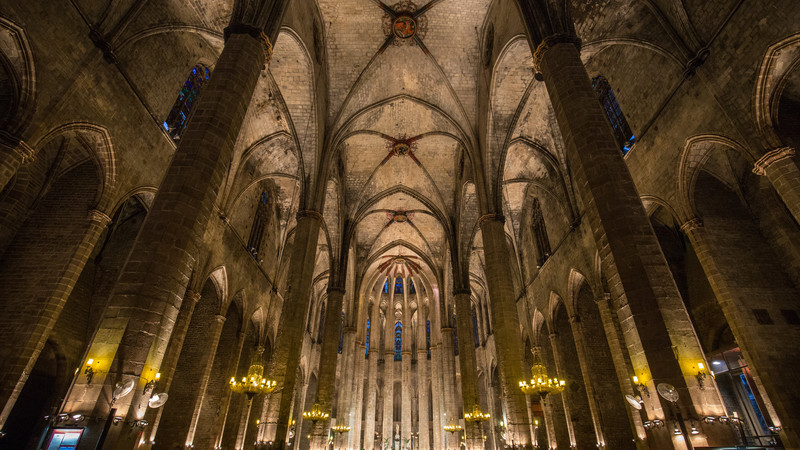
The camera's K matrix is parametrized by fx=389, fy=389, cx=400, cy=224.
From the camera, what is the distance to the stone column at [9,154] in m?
7.18

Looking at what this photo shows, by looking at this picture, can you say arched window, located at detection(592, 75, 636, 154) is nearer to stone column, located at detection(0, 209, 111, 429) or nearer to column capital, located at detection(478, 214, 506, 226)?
column capital, located at detection(478, 214, 506, 226)

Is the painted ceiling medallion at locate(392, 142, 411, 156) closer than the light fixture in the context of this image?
Result: No

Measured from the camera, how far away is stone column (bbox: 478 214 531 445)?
38.5ft

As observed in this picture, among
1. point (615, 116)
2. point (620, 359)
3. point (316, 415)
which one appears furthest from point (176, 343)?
point (615, 116)

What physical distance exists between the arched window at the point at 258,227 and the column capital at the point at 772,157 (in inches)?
691

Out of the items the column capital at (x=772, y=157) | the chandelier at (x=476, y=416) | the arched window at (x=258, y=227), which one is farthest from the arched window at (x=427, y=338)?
the column capital at (x=772, y=157)

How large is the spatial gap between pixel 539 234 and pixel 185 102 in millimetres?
16492

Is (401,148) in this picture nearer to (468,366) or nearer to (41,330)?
(468,366)

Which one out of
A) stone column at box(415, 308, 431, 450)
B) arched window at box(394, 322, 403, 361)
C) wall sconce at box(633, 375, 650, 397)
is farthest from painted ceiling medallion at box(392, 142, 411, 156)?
arched window at box(394, 322, 403, 361)

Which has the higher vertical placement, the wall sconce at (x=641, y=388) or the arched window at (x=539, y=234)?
the arched window at (x=539, y=234)

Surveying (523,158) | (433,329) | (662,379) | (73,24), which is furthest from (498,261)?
(433,329)

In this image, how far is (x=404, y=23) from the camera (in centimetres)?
1595

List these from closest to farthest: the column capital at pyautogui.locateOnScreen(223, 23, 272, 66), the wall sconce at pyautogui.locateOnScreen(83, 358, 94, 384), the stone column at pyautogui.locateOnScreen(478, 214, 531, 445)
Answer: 1. the wall sconce at pyautogui.locateOnScreen(83, 358, 94, 384)
2. the column capital at pyautogui.locateOnScreen(223, 23, 272, 66)
3. the stone column at pyautogui.locateOnScreen(478, 214, 531, 445)

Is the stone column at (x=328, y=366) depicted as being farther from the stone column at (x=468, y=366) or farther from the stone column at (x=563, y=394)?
the stone column at (x=563, y=394)
